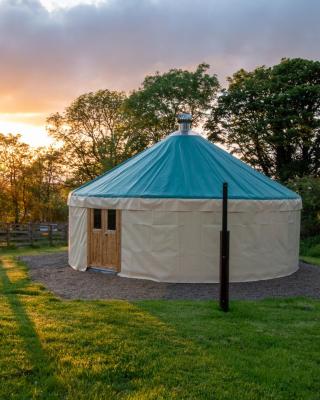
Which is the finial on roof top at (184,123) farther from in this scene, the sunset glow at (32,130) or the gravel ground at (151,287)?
Result: the sunset glow at (32,130)

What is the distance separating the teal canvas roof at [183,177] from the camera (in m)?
9.21

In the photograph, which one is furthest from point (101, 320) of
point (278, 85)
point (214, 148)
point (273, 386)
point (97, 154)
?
point (97, 154)

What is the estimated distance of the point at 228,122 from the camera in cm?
2367

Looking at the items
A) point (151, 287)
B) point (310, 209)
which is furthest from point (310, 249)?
point (151, 287)

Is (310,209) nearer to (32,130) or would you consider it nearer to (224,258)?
(224,258)

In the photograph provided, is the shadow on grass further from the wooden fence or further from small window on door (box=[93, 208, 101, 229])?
the wooden fence

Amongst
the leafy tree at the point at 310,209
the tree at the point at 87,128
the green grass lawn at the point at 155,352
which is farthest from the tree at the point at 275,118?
the green grass lawn at the point at 155,352

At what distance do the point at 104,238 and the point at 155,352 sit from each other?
5.90 m

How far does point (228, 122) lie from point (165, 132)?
375cm

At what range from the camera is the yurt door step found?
9570mm

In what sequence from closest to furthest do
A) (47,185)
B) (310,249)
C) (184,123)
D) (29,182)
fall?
(184,123)
(310,249)
(29,182)
(47,185)

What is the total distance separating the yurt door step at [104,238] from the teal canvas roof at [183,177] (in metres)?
0.44

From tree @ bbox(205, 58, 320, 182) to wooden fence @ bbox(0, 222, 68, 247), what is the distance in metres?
9.96

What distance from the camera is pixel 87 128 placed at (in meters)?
27.7
